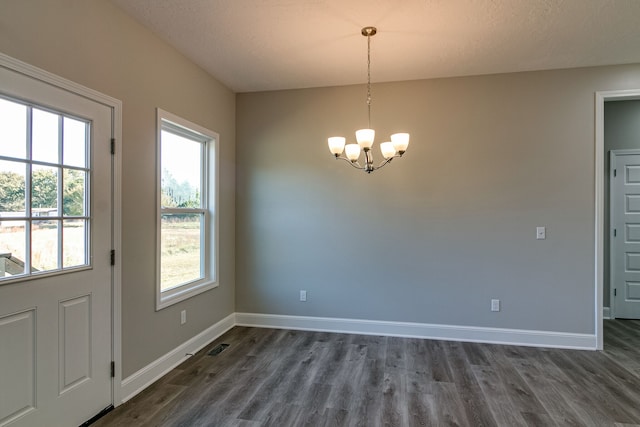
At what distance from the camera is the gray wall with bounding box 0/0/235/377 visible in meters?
1.87

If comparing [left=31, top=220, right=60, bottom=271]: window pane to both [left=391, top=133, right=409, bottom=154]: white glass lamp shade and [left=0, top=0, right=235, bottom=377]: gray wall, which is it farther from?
[left=391, top=133, right=409, bottom=154]: white glass lamp shade

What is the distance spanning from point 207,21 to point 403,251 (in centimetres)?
288

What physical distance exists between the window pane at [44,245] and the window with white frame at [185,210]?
0.84 m

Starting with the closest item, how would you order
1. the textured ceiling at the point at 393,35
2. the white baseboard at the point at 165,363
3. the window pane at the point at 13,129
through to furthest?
the window pane at the point at 13,129
the textured ceiling at the point at 393,35
the white baseboard at the point at 165,363

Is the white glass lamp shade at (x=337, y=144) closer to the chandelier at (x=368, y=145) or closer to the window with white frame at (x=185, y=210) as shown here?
the chandelier at (x=368, y=145)

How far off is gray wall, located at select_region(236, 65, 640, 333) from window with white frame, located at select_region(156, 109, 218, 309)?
0.51m

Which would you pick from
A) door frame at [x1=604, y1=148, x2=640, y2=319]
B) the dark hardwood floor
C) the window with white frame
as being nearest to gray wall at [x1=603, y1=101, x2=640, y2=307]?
door frame at [x1=604, y1=148, x2=640, y2=319]

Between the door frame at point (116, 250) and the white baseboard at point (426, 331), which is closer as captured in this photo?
the door frame at point (116, 250)

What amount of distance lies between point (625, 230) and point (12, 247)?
19.8ft

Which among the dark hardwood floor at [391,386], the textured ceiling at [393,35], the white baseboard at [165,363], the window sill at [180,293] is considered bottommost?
the dark hardwood floor at [391,386]

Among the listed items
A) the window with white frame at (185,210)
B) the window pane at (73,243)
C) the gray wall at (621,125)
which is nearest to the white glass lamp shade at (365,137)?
the window with white frame at (185,210)

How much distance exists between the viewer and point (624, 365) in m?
3.01

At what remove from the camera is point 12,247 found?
1.75 m

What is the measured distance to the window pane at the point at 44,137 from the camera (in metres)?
1.86
